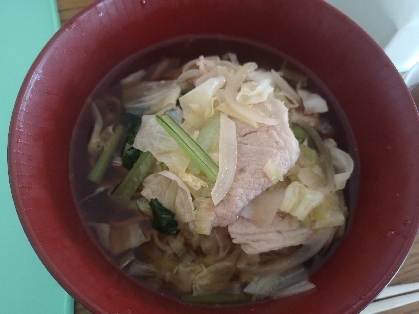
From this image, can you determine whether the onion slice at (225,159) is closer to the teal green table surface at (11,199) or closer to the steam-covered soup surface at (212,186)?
the steam-covered soup surface at (212,186)

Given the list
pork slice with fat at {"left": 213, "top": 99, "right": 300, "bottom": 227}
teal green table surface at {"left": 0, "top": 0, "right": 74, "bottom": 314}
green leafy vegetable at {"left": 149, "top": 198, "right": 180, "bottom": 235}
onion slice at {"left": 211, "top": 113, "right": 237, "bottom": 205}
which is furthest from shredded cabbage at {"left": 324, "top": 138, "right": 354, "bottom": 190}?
teal green table surface at {"left": 0, "top": 0, "right": 74, "bottom": 314}

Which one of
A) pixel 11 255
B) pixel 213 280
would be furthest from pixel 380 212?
pixel 11 255

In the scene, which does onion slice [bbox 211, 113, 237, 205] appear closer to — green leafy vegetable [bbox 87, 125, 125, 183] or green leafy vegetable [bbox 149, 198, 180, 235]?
green leafy vegetable [bbox 149, 198, 180, 235]

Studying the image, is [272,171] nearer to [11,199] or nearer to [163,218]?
[163,218]

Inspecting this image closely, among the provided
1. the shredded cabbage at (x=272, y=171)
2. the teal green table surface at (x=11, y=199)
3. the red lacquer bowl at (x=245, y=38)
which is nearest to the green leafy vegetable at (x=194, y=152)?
the shredded cabbage at (x=272, y=171)

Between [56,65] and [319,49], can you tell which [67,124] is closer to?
[56,65]

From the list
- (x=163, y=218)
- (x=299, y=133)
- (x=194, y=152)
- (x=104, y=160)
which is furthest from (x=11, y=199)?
(x=299, y=133)
